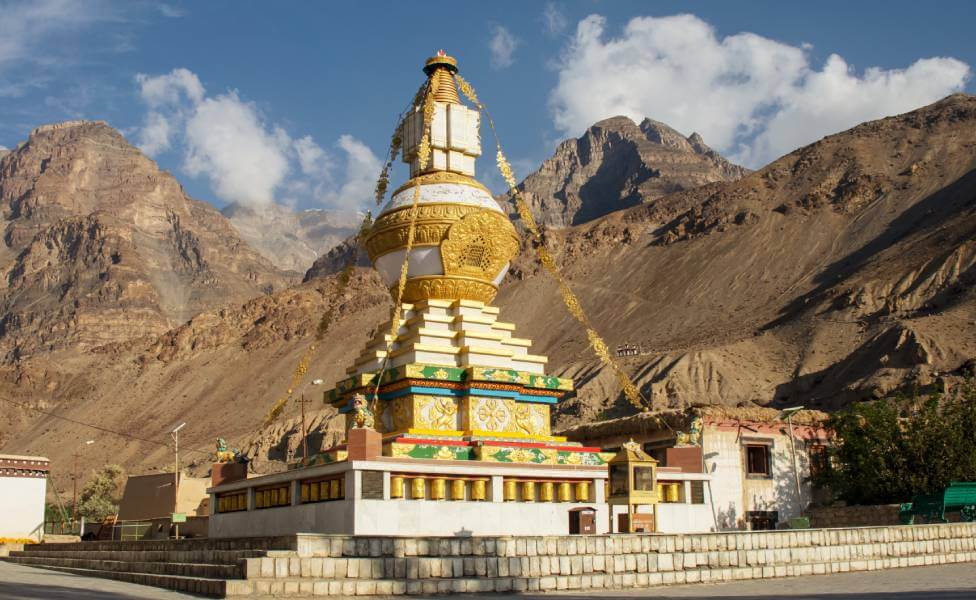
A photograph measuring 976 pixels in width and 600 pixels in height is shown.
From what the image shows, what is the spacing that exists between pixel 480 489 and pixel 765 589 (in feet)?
20.7

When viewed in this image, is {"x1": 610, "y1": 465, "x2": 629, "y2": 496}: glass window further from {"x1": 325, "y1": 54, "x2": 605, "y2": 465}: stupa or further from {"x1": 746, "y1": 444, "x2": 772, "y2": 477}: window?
{"x1": 746, "y1": 444, "x2": 772, "y2": 477}: window

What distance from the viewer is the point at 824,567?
18.0 metres

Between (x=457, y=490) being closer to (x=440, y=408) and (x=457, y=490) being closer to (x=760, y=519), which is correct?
(x=440, y=408)

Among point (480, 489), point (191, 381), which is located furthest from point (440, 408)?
point (191, 381)

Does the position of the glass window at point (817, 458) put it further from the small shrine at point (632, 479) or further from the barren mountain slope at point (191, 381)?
the barren mountain slope at point (191, 381)

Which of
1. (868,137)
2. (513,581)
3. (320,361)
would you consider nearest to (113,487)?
(320,361)

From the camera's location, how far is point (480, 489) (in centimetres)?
2005

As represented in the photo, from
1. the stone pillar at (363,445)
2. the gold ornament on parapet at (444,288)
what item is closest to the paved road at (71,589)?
the stone pillar at (363,445)

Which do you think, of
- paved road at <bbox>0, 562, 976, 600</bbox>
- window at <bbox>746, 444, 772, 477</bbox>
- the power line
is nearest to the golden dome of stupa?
window at <bbox>746, 444, 772, 477</bbox>

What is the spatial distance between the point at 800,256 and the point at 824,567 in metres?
82.0

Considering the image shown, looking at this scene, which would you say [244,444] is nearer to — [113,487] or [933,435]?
[113,487]

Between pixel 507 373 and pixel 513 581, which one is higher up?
pixel 507 373

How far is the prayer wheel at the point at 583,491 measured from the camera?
21.3 meters

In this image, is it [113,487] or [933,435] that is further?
[113,487]
